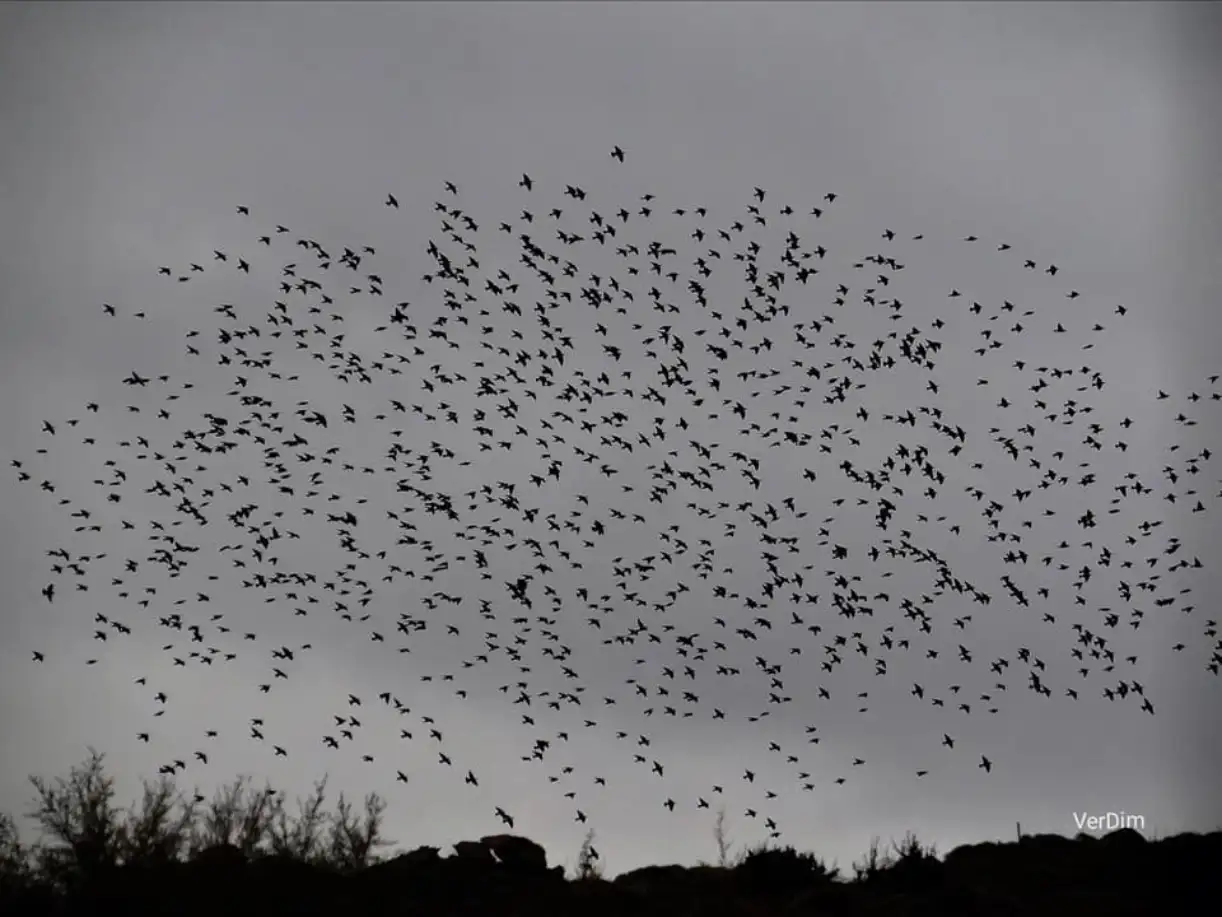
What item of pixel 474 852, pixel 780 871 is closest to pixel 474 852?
pixel 474 852

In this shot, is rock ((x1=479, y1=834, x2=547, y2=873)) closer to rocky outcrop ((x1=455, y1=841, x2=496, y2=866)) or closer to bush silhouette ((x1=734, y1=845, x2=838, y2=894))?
rocky outcrop ((x1=455, y1=841, x2=496, y2=866))

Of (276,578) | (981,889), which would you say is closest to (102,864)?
(276,578)

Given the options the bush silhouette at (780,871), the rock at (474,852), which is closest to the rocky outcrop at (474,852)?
the rock at (474,852)

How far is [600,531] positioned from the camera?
43531 mm

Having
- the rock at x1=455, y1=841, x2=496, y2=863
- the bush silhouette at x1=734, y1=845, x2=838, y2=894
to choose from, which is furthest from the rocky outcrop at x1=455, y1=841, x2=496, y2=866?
the bush silhouette at x1=734, y1=845, x2=838, y2=894

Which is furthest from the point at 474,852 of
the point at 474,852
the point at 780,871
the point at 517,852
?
the point at 780,871

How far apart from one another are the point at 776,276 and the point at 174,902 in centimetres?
2417

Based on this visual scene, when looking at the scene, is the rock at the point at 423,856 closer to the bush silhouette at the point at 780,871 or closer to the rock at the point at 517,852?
the rock at the point at 517,852

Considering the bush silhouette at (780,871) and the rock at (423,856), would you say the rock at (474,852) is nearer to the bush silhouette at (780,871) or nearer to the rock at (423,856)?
the rock at (423,856)

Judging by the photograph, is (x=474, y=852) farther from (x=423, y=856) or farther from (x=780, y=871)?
(x=780, y=871)

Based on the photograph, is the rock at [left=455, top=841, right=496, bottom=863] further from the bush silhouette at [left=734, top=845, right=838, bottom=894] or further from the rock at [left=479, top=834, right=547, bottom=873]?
the bush silhouette at [left=734, top=845, right=838, bottom=894]

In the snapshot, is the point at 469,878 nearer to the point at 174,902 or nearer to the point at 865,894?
the point at 174,902

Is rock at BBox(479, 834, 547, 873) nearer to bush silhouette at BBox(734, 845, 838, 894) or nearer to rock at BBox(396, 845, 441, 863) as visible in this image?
rock at BBox(396, 845, 441, 863)

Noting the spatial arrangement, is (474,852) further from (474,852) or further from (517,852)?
(517,852)
